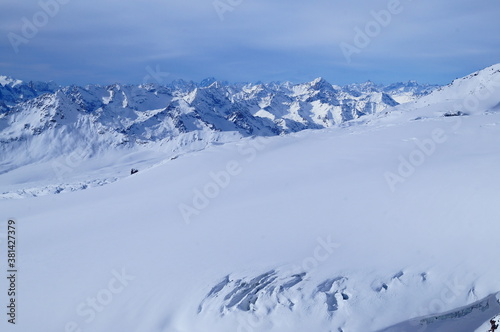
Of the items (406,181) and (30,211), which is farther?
(30,211)

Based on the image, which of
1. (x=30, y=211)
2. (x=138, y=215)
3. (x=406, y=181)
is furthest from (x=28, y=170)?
(x=406, y=181)

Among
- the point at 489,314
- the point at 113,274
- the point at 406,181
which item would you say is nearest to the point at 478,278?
the point at 489,314

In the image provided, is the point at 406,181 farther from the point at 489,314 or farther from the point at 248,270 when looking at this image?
the point at 248,270

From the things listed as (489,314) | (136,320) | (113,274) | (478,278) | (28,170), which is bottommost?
(489,314)

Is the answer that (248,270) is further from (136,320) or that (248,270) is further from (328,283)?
(136,320)

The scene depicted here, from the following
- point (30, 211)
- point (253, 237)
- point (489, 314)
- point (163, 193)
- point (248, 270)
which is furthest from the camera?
point (30, 211)

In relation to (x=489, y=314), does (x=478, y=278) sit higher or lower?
higher

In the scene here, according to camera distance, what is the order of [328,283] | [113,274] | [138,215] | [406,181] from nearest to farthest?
[328,283]
[113,274]
[406,181]
[138,215]
